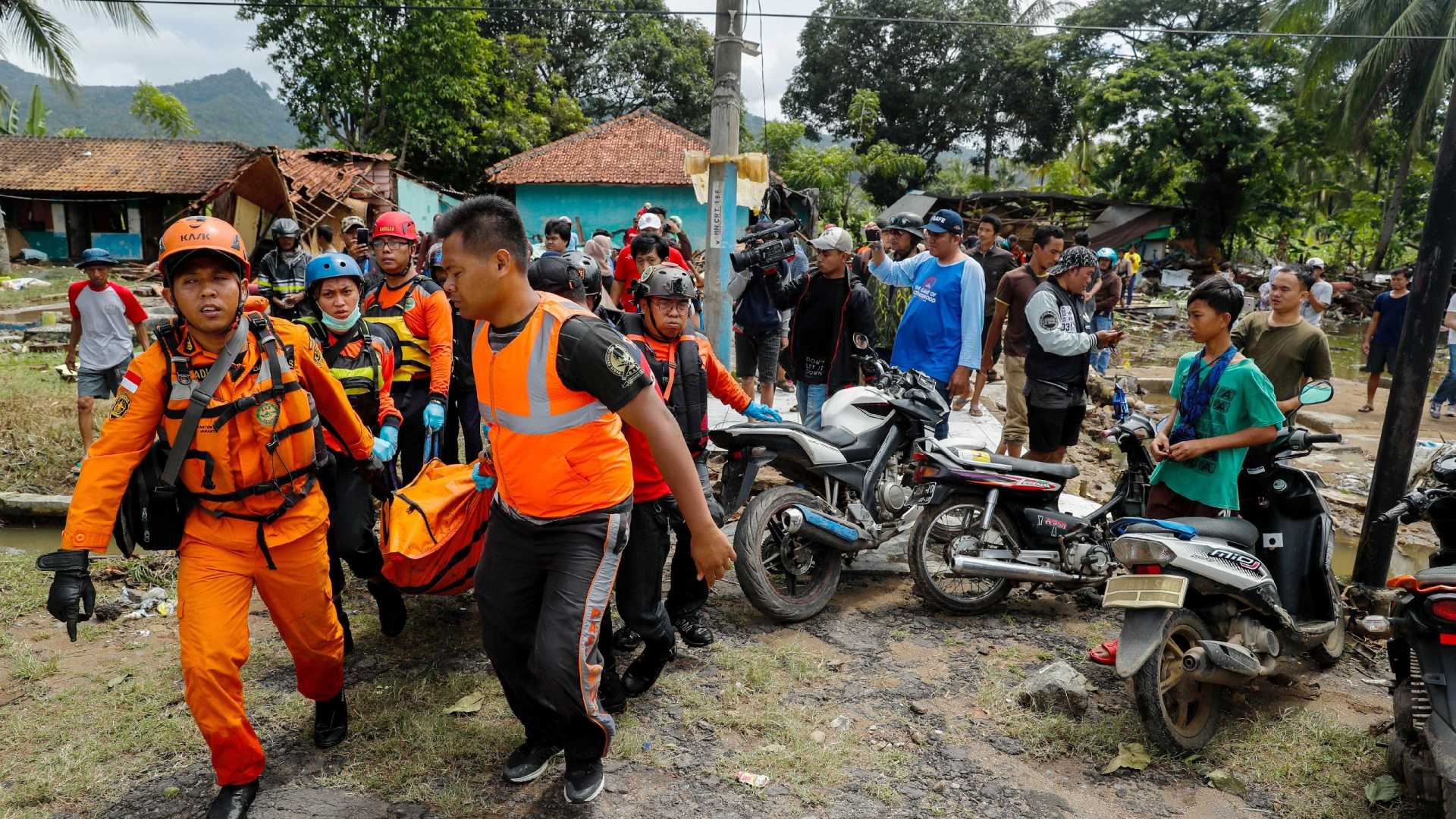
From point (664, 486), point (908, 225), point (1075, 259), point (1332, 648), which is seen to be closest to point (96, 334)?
point (664, 486)

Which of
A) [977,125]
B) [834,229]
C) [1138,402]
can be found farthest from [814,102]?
[834,229]

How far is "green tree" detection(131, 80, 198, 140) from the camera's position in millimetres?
37281

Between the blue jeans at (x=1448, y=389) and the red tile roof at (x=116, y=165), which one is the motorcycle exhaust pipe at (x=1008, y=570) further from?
the red tile roof at (x=116, y=165)

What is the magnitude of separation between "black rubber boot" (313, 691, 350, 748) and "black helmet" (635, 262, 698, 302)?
6.41 feet

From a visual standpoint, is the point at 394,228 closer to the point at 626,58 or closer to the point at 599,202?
the point at 599,202

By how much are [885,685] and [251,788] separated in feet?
8.08

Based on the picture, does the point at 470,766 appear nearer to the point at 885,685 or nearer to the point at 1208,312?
the point at 885,685

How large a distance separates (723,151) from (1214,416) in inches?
173

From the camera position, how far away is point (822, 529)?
436cm

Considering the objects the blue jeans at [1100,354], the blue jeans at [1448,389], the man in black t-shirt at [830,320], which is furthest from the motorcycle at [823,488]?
the blue jeans at [1448,389]

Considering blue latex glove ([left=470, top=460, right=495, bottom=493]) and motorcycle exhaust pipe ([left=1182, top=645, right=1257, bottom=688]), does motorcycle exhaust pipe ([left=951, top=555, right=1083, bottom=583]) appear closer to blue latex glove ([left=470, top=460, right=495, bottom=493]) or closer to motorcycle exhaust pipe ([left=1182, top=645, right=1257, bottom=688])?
motorcycle exhaust pipe ([left=1182, top=645, right=1257, bottom=688])

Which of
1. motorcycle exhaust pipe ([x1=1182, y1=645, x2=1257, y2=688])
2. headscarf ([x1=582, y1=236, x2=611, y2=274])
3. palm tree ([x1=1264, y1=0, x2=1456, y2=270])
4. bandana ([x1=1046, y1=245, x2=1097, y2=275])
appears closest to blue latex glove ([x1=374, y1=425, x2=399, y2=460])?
motorcycle exhaust pipe ([x1=1182, y1=645, x2=1257, y2=688])

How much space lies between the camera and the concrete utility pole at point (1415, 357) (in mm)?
4535

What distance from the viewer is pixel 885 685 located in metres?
3.88
